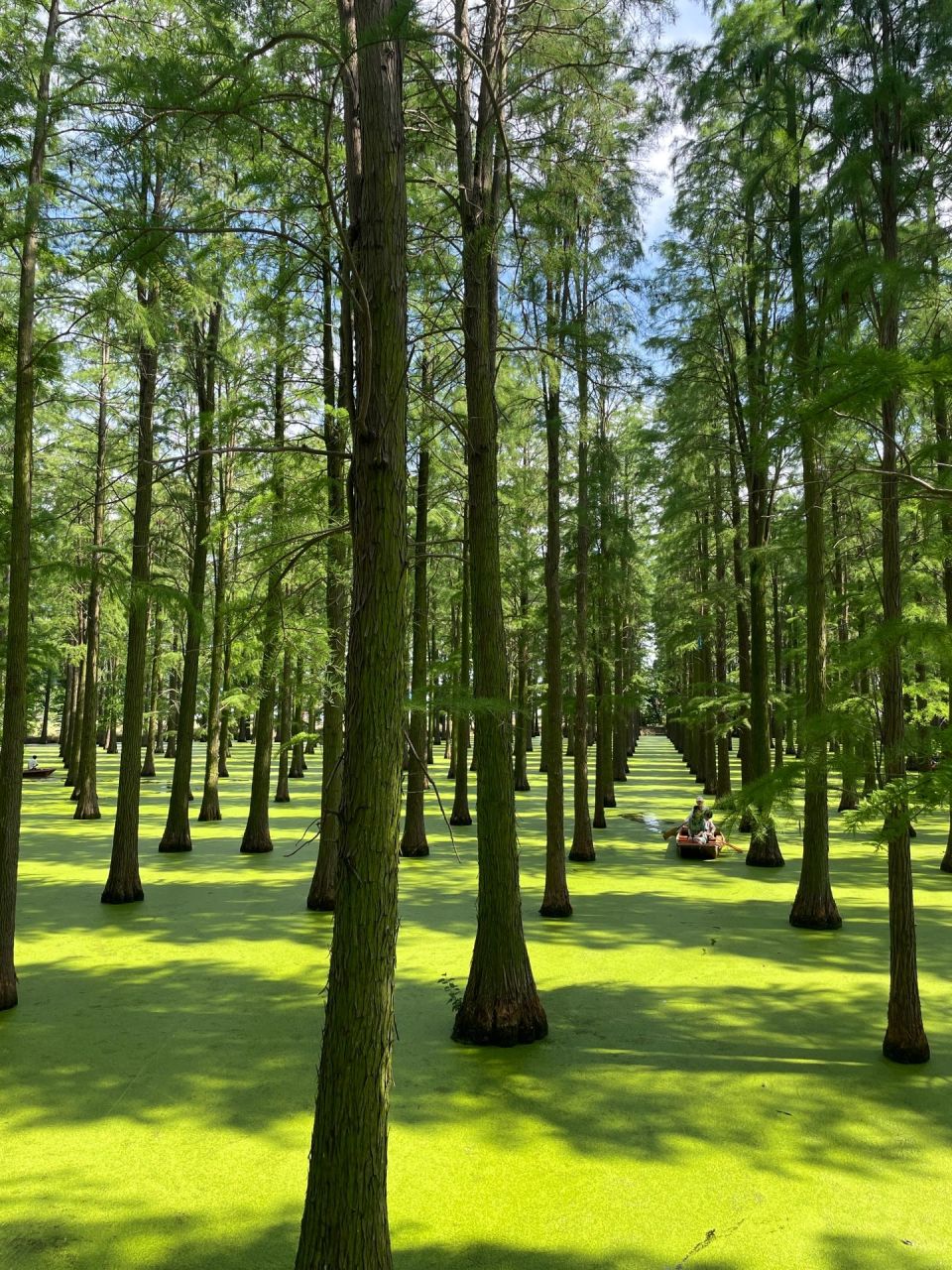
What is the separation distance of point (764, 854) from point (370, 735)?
42.7 ft

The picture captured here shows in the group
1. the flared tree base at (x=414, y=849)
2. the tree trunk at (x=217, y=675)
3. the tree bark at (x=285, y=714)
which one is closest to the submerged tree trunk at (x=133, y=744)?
the tree bark at (x=285, y=714)

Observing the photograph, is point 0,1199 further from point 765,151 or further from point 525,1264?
point 765,151

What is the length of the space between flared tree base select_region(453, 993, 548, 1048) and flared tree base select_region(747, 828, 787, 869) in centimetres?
886

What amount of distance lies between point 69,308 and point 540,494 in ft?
28.1

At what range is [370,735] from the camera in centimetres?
319

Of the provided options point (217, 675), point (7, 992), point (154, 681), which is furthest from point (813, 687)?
point (154, 681)

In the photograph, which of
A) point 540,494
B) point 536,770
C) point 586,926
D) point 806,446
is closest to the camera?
point 806,446

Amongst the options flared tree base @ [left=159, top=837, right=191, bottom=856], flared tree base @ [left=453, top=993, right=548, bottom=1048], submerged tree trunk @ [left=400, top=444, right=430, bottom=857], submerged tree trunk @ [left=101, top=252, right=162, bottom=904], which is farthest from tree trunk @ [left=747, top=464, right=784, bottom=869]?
flared tree base @ [left=159, top=837, right=191, bottom=856]

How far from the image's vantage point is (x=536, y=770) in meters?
33.5

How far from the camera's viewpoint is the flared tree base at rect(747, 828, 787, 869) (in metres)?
14.4

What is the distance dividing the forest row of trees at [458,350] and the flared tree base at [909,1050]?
0.04 meters

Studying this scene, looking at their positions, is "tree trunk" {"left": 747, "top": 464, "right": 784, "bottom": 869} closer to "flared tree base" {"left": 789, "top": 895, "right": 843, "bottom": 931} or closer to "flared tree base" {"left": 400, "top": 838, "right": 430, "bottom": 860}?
"flared tree base" {"left": 789, "top": 895, "right": 843, "bottom": 931}

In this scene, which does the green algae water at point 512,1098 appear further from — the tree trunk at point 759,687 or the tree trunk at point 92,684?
the tree trunk at point 92,684

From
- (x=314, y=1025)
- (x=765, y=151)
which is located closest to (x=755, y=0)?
(x=765, y=151)
